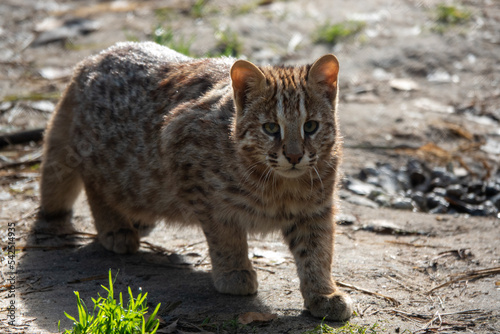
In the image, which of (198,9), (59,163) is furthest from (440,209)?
(198,9)

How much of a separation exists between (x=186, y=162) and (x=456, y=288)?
74.2 inches

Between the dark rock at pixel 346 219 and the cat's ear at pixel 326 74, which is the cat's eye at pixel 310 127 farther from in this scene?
the dark rock at pixel 346 219

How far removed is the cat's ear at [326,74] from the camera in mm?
3941

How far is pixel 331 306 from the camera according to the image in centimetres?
374

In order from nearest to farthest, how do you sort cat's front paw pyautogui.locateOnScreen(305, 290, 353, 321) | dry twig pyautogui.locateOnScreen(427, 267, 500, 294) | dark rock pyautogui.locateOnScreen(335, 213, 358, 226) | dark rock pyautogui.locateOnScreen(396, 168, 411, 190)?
cat's front paw pyautogui.locateOnScreen(305, 290, 353, 321) < dry twig pyautogui.locateOnScreen(427, 267, 500, 294) < dark rock pyautogui.locateOnScreen(335, 213, 358, 226) < dark rock pyautogui.locateOnScreen(396, 168, 411, 190)

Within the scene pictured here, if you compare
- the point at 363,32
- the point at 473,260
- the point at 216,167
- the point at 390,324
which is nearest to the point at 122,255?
the point at 216,167

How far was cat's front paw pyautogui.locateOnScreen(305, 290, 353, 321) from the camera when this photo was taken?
3.74 meters

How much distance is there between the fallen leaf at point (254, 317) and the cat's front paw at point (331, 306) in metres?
0.25

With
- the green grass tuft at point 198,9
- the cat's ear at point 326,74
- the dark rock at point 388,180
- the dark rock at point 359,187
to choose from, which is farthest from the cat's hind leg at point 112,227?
the green grass tuft at point 198,9

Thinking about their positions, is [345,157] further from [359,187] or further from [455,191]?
[455,191]

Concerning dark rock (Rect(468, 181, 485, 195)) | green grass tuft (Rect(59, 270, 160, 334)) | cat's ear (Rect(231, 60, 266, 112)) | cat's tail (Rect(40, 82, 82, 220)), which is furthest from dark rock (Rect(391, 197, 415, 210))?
green grass tuft (Rect(59, 270, 160, 334))

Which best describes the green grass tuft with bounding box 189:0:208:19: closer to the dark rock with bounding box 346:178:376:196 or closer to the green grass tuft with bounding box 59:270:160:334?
the dark rock with bounding box 346:178:376:196

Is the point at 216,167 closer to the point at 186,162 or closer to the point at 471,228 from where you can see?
the point at 186,162

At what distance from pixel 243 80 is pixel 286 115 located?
1.21 feet
